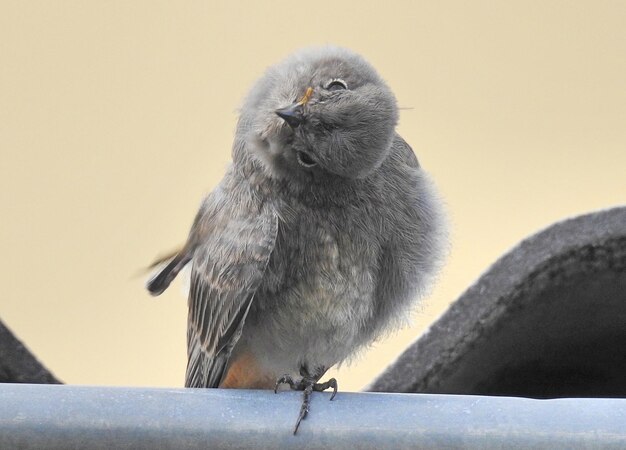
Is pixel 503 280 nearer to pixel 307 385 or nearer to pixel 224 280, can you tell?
pixel 307 385

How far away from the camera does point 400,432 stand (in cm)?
124

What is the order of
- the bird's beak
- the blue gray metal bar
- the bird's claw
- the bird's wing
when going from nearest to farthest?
the blue gray metal bar < the bird's claw < the bird's beak < the bird's wing

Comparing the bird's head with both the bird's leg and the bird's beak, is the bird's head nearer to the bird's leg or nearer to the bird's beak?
the bird's beak

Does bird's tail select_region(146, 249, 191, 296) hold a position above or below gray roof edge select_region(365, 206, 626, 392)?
below

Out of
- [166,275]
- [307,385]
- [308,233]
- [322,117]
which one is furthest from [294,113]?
[166,275]

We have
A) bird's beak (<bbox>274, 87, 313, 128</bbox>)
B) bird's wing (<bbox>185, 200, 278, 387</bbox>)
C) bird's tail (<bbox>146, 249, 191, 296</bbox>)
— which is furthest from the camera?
bird's tail (<bbox>146, 249, 191, 296</bbox>)

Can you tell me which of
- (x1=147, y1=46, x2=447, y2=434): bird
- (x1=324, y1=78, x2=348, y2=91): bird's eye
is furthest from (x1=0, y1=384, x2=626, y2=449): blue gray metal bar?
(x1=324, y1=78, x2=348, y2=91): bird's eye

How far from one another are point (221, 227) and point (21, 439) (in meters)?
0.74

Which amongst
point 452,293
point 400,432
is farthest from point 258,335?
point 452,293

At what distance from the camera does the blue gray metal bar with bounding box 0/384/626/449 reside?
120 centimetres

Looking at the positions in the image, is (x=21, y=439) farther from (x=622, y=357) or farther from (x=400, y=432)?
(x=622, y=357)

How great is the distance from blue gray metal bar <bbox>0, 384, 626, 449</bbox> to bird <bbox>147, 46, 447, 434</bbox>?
483 millimetres

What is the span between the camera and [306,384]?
1.74m

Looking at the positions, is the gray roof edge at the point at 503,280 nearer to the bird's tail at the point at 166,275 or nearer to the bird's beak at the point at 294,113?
the bird's beak at the point at 294,113
